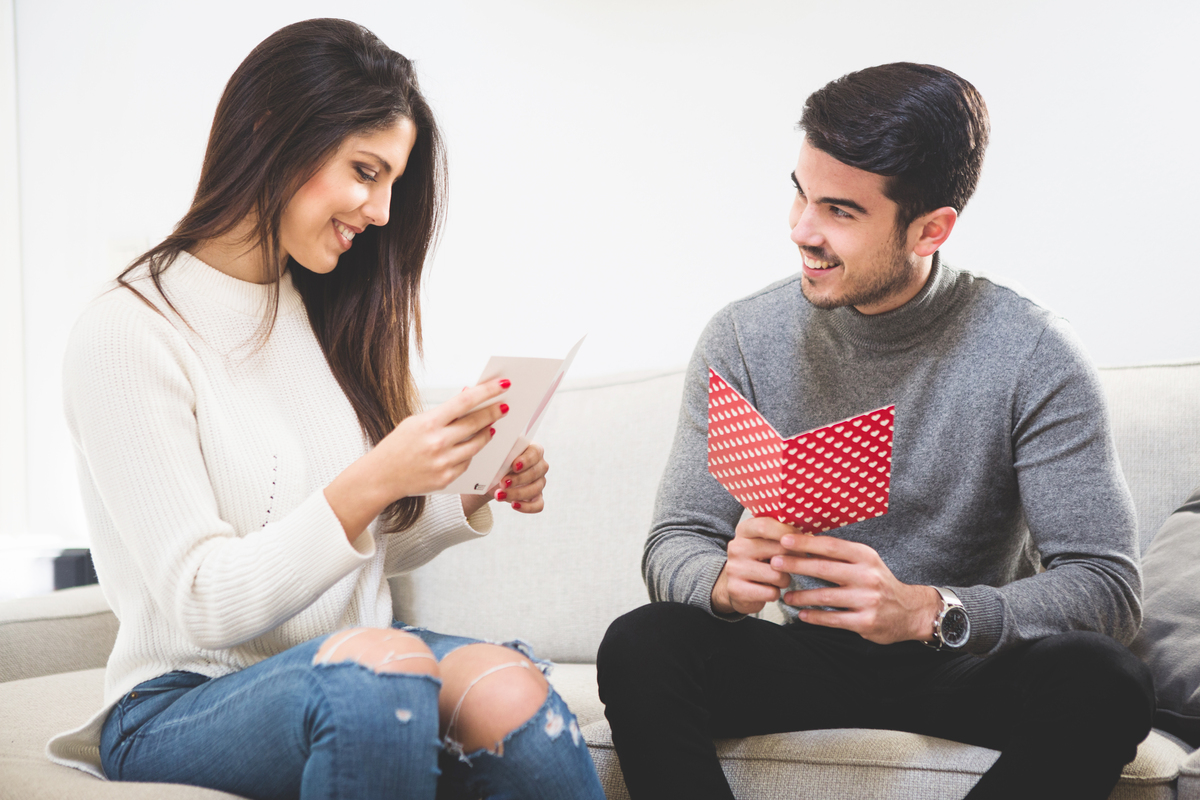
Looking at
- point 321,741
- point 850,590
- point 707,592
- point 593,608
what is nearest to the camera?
point 321,741

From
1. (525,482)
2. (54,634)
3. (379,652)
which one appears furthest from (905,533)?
(54,634)

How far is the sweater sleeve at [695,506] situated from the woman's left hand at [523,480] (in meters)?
0.21

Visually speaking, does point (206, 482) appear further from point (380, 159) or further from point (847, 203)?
point (847, 203)

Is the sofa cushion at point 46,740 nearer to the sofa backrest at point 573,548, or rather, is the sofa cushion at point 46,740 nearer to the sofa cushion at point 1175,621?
the sofa backrest at point 573,548

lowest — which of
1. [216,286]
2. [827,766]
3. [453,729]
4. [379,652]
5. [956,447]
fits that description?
[827,766]

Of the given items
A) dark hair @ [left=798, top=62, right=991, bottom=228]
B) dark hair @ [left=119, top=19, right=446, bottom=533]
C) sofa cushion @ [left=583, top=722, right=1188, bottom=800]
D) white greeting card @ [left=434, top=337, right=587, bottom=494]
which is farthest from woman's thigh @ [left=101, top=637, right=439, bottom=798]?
dark hair @ [left=798, top=62, right=991, bottom=228]

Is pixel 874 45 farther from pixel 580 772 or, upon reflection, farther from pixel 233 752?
pixel 233 752

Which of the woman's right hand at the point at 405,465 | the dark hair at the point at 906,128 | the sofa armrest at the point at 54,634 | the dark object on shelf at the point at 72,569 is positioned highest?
the dark hair at the point at 906,128

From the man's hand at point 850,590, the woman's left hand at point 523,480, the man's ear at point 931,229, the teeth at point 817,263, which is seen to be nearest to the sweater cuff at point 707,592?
the man's hand at point 850,590

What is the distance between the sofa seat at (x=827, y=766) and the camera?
1.08 m

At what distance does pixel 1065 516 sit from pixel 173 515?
1.14 meters

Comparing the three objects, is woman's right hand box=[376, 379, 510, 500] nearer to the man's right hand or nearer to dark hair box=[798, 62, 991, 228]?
the man's right hand

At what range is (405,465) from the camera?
102 centimetres

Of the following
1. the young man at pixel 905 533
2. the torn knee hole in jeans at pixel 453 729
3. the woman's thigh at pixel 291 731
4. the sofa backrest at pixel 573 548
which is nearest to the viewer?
the woman's thigh at pixel 291 731
